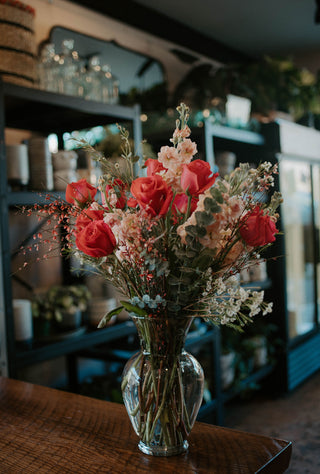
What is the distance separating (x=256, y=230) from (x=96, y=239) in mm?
307

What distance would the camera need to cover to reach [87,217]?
101cm

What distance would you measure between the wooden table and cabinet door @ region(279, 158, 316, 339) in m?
2.74

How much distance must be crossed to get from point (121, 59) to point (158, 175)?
2.46 metres

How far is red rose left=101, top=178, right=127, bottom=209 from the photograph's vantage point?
1.00 meters

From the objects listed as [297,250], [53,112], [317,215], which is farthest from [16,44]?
[317,215]

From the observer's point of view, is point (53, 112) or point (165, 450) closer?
point (165, 450)

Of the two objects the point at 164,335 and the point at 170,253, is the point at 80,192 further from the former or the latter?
the point at 164,335

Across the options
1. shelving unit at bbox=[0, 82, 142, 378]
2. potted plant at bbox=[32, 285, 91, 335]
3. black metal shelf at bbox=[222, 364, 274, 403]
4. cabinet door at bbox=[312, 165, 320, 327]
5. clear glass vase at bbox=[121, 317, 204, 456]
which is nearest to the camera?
clear glass vase at bbox=[121, 317, 204, 456]

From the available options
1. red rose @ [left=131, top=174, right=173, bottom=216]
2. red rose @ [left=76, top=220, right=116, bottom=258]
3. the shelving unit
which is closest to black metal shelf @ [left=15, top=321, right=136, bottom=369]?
the shelving unit

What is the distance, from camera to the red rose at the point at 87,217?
1.00 m

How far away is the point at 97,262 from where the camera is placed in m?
1.02

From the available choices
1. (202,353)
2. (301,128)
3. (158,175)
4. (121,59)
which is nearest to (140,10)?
(121,59)

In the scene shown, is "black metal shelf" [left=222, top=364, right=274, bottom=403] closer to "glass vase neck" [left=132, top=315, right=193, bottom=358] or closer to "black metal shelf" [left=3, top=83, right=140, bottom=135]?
"black metal shelf" [left=3, top=83, right=140, bottom=135]

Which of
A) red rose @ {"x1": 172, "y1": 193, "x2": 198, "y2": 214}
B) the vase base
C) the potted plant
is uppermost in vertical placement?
red rose @ {"x1": 172, "y1": 193, "x2": 198, "y2": 214}
